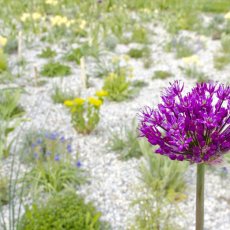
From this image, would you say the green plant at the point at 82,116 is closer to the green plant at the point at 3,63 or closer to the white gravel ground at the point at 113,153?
the white gravel ground at the point at 113,153

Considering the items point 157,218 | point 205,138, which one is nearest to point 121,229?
point 157,218

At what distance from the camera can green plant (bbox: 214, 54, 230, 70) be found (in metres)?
7.25

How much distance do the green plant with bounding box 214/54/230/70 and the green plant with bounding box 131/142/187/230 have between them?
11.8 ft

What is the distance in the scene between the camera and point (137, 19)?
34.8 ft

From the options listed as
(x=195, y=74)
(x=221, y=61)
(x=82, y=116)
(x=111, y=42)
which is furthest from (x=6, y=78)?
(x=221, y=61)

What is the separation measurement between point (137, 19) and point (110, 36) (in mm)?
2228


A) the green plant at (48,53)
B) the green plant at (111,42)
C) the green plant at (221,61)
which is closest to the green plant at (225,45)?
the green plant at (221,61)

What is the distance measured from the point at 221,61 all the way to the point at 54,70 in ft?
9.67

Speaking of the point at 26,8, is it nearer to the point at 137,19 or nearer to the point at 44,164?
the point at 137,19

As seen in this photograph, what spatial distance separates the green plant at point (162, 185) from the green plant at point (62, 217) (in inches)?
16.1

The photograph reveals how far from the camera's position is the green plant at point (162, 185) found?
352 centimetres

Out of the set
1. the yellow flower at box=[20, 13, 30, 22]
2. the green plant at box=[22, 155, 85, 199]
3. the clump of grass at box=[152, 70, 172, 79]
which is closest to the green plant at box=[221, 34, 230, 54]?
the clump of grass at box=[152, 70, 172, 79]

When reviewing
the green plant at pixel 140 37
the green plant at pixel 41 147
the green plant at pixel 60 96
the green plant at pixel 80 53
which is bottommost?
the green plant at pixel 41 147

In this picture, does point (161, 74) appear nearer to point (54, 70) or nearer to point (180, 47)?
point (180, 47)
